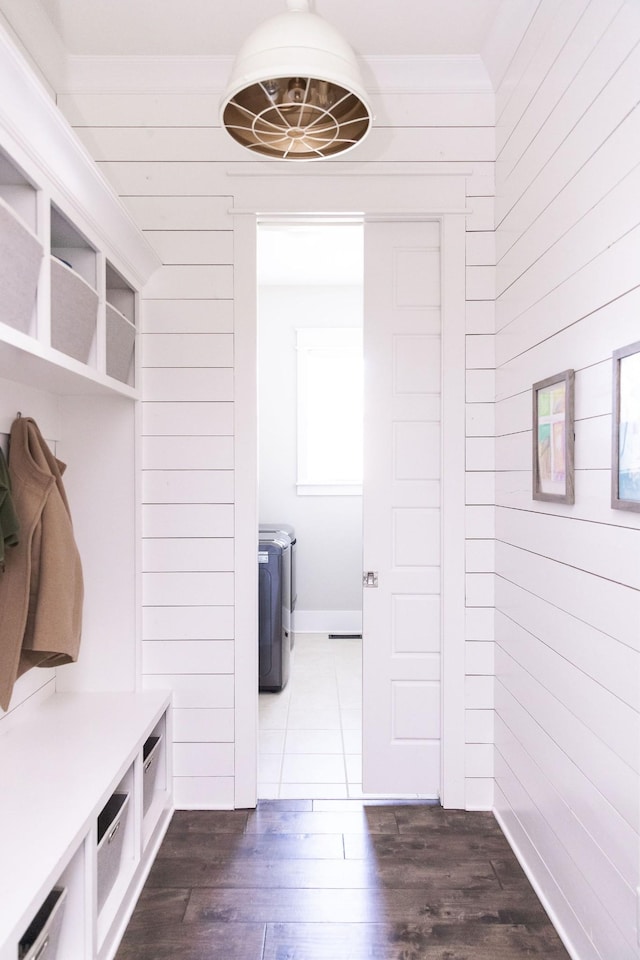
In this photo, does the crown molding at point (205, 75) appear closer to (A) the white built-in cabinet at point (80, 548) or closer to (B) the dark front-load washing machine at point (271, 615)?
(A) the white built-in cabinet at point (80, 548)

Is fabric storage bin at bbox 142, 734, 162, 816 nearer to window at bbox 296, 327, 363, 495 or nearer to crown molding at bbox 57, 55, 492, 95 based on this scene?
crown molding at bbox 57, 55, 492, 95

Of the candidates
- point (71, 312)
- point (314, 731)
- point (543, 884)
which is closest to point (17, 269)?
point (71, 312)

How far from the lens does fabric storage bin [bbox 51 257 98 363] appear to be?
1556 millimetres

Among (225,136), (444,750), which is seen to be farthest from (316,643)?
(225,136)

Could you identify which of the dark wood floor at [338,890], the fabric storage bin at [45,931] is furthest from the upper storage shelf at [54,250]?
the dark wood floor at [338,890]

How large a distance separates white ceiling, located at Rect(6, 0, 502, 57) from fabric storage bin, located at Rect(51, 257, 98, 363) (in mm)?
999

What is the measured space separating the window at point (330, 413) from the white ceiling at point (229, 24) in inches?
103

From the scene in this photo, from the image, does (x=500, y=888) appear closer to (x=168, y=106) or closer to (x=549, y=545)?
(x=549, y=545)

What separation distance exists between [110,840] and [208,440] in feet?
4.37

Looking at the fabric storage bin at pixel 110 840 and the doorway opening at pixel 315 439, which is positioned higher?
the doorway opening at pixel 315 439

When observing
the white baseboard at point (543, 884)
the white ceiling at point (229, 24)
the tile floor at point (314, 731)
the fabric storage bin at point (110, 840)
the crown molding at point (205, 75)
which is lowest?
the tile floor at point (314, 731)

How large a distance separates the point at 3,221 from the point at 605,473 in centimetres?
141

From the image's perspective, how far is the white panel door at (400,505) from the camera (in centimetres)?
245

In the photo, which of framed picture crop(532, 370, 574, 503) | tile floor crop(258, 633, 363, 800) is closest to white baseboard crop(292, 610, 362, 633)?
tile floor crop(258, 633, 363, 800)
